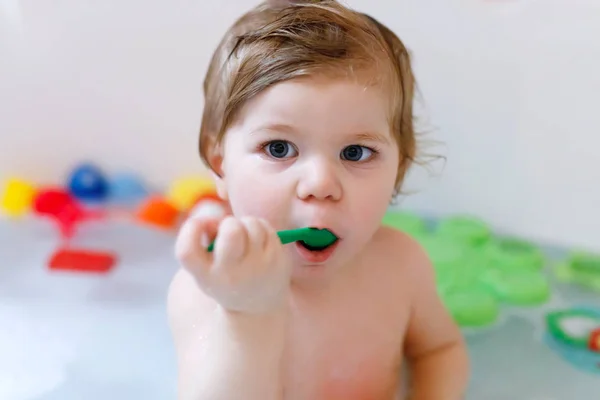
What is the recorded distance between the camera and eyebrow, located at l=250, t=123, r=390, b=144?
0.68 metres

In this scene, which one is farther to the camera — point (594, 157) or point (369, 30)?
point (594, 157)

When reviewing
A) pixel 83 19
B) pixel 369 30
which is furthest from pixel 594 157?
pixel 83 19

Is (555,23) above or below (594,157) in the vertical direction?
above

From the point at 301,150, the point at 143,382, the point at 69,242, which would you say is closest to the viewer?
the point at 301,150

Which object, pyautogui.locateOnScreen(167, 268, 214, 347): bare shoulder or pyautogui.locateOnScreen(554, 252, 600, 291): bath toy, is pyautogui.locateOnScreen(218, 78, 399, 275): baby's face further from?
pyautogui.locateOnScreen(554, 252, 600, 291): bath toy

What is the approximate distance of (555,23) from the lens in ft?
3.89

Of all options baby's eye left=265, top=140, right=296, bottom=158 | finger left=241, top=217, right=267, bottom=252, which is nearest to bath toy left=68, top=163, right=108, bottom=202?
baby's eye left=265, top=140, right=296, bottom=158

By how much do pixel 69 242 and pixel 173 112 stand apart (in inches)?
11.8

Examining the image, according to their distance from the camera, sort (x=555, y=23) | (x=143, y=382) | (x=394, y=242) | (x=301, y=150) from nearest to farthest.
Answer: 1. (x=301, y=150)
2. (x=394, y=242)
3. (x=143, y=382)
4. (x=555, y=23)

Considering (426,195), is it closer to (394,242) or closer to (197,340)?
(394,242)

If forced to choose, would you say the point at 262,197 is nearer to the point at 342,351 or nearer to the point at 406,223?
the point at 342,351

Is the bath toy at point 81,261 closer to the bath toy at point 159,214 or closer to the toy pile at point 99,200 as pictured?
the toy pile at point 99,200

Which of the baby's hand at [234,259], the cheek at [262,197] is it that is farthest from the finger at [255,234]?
the cheek at [262,197]

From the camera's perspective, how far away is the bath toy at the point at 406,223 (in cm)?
125
